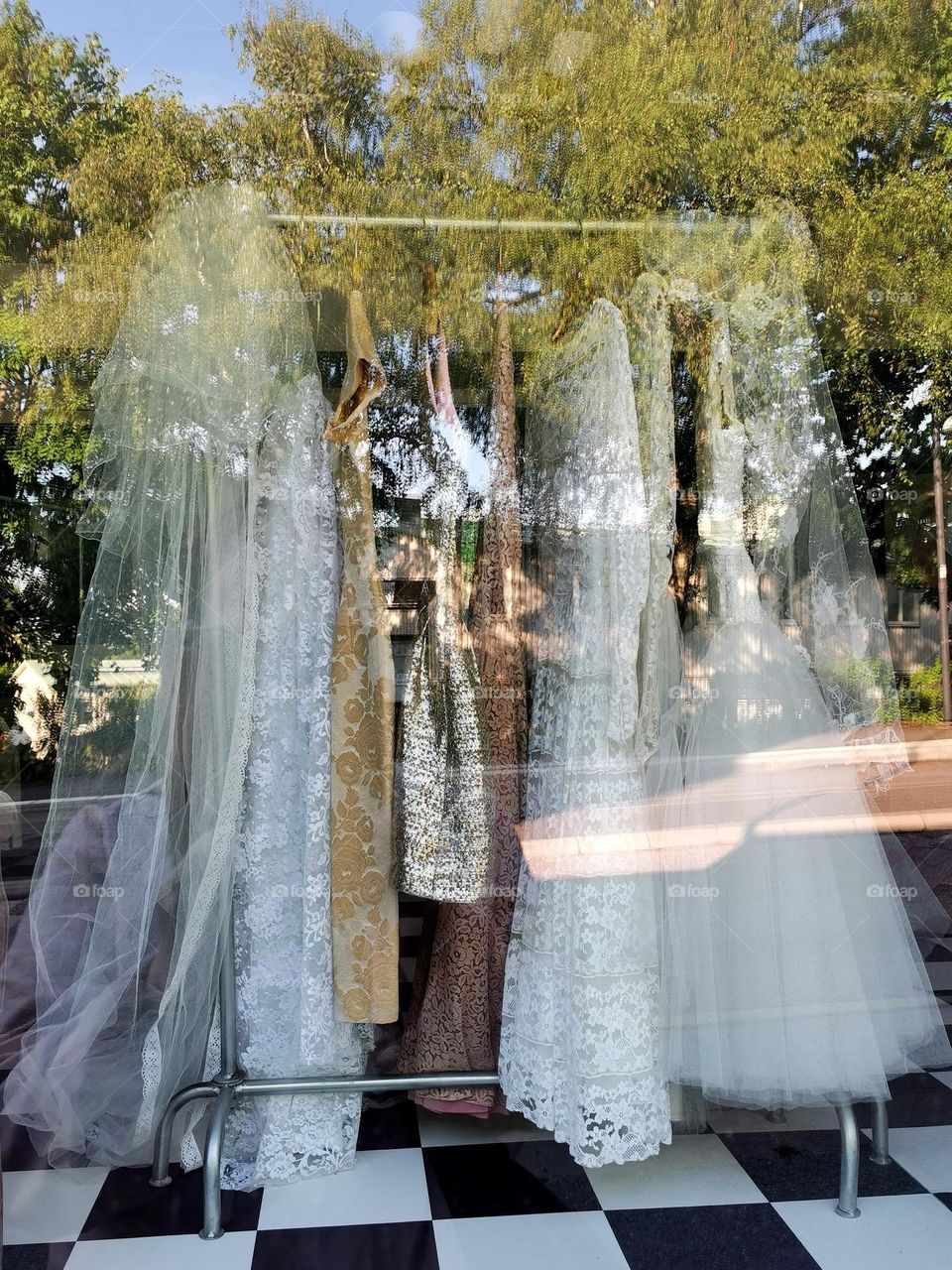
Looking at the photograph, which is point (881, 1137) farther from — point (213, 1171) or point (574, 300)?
point (574, 300)

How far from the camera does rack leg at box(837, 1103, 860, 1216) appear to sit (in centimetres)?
A: 147

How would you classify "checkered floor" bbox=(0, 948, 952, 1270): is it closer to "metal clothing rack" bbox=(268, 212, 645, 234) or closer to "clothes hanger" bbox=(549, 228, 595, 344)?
"clothes hanger" bbox=(549, 228, 595, 344)

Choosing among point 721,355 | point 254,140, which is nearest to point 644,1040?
point 721,355

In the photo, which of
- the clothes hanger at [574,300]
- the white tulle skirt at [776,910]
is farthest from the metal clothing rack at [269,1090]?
the clothes hanger at [574,300]

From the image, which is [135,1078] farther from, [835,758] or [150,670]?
[835,758]

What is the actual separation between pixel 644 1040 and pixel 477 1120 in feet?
1.57

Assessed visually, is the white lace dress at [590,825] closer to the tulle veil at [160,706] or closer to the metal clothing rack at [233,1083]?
the metal clothing rack at [233,1083]

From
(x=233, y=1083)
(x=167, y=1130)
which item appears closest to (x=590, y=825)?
(x=233, y=1083)

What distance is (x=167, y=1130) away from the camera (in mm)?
1535

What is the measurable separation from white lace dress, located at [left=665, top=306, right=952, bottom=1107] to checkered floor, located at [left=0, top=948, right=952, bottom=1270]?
0.54 feet

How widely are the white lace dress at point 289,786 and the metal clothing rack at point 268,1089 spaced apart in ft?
0.13

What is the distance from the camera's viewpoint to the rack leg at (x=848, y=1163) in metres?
1.47

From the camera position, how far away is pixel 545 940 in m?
1.54

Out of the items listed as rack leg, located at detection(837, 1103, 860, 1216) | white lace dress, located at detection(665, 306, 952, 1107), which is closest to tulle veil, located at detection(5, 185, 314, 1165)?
white lace dress, located at detection(665, 306, 952, 1107)
